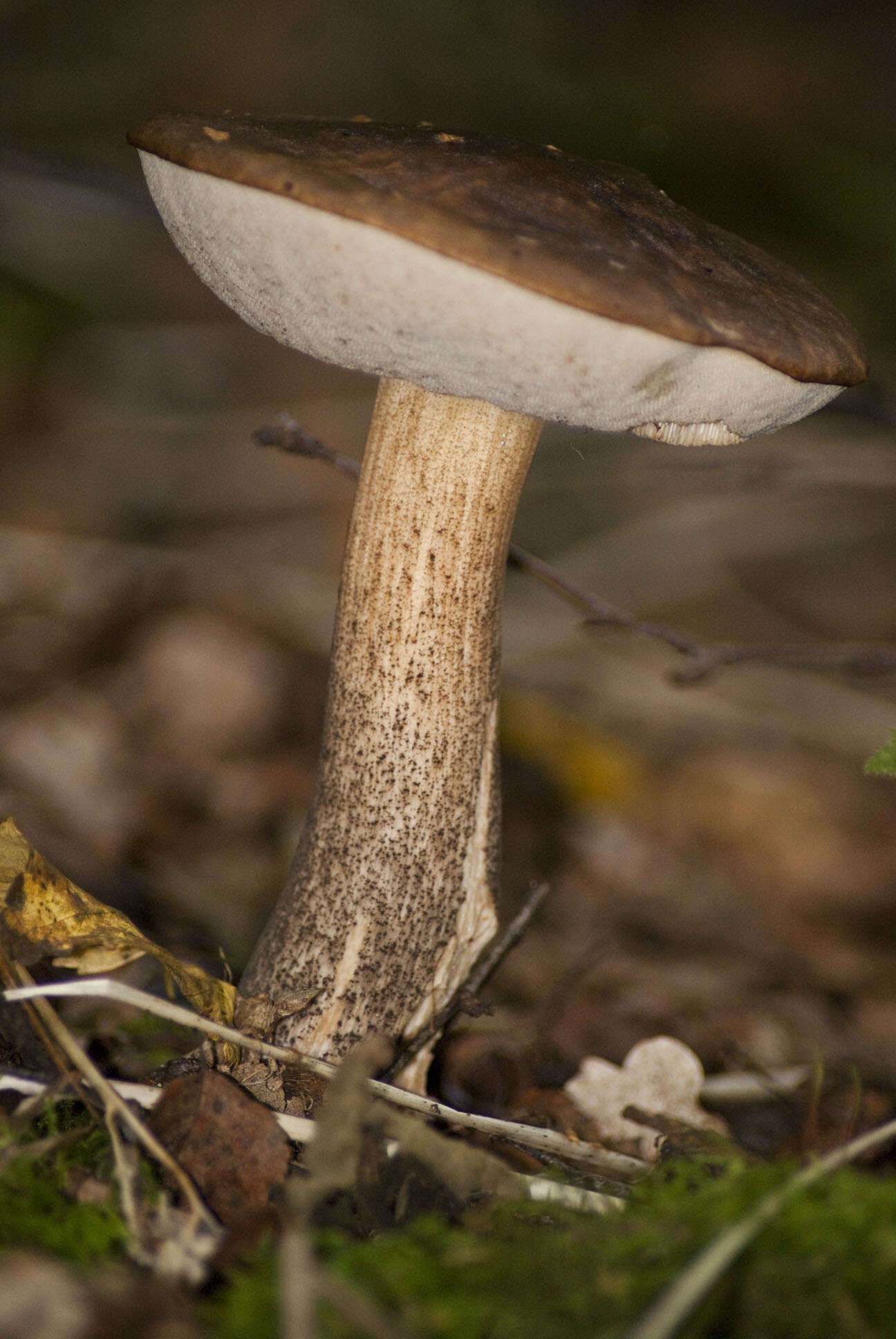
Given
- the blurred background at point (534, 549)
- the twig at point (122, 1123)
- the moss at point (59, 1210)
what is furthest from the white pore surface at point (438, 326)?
the blurred background at point (534, 549)

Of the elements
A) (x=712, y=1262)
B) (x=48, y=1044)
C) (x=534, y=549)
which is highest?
(x=712, y=1262)

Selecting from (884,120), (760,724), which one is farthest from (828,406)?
(884,120)

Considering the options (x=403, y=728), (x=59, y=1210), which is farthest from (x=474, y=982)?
(x=59, y=1210)

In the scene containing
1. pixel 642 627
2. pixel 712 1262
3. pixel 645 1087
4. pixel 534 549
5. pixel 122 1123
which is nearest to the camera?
pixel 712 1262

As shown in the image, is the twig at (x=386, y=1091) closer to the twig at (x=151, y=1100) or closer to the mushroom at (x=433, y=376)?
the twig at (x=151, y=1100)

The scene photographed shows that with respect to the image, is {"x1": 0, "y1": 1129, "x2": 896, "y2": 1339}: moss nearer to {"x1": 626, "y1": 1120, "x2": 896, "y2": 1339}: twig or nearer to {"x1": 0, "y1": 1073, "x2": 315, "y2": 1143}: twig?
{"x1": 626, "y1": 1120, "x2": 896, "y2": 1339}: twig

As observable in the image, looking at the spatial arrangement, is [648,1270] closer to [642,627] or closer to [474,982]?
[474,982]

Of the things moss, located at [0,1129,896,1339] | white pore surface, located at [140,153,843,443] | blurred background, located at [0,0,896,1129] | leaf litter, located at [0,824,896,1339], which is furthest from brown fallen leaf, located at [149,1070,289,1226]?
white pore surface, located at [140,153,843,443]
